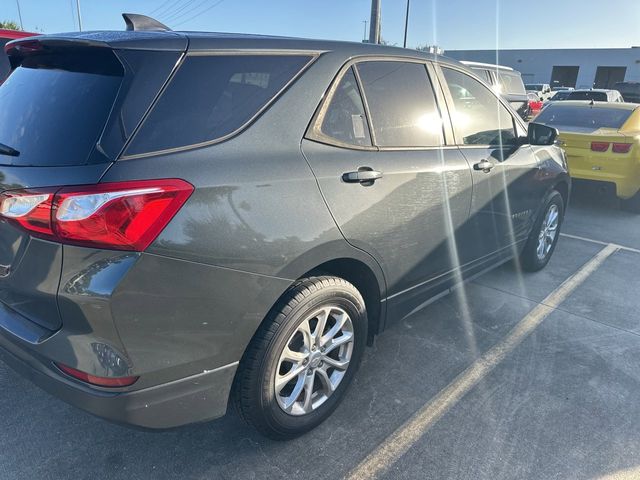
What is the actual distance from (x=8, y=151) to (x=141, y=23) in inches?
36.0

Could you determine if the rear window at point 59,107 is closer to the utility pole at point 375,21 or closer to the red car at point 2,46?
the red car at point 2,46

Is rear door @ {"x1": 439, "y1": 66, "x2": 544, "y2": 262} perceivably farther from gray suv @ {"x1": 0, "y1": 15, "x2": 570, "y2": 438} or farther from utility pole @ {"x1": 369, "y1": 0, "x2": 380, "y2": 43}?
utility pole @ {"x1": 369, "y1": 0, "x2": 380, "y2": 43}

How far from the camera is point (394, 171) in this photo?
7.73 ft

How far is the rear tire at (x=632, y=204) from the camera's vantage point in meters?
7.11

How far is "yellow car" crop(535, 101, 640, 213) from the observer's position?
612 cm

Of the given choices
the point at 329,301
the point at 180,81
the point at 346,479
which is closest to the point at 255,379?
the point at 329,301

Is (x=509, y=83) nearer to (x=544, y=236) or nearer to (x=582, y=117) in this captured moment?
(x=582, y=117)

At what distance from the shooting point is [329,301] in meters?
2.15

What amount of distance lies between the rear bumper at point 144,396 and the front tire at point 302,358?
0.14 m

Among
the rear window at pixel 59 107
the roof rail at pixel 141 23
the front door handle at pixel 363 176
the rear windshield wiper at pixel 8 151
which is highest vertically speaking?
the roof rail at pixel 141 23

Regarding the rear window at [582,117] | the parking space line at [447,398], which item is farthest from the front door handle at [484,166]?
the rear window at [582,117]

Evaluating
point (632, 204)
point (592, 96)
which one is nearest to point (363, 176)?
point (632, 204)

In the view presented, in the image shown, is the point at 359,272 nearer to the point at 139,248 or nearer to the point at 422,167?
the point at 422,167

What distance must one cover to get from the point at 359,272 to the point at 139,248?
1189 mm
